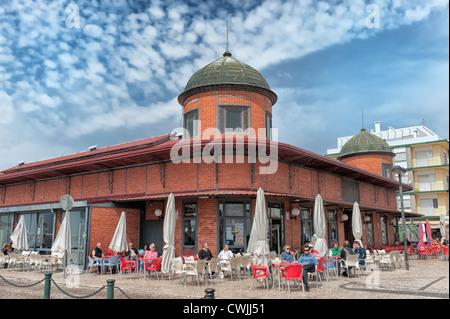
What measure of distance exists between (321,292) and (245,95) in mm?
10630

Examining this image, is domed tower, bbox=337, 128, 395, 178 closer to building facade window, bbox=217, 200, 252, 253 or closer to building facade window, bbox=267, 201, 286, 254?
building facade window, bbox=267, 201, 286, 254

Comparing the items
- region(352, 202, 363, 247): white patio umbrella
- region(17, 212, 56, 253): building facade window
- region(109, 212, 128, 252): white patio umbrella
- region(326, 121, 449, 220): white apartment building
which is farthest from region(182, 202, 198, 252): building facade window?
region(326, 121, 449, 220): white apartment building

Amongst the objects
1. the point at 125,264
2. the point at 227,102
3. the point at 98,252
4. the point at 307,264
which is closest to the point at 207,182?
the point at 125,264

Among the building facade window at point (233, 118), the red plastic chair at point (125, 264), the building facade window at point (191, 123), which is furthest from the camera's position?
the building facade window at point (191, 123)

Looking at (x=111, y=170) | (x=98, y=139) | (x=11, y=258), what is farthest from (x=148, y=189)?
(x=98, y=139)

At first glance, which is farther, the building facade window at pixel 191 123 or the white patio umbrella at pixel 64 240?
the building facade window at pixel 191 123

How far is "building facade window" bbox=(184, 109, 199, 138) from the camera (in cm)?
1858

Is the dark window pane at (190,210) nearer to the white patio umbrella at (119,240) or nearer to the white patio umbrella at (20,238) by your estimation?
the white patio umbrella at (119,240)

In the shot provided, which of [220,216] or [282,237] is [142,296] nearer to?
[220,216]

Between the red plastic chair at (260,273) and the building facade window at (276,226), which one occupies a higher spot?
the building facade window at (276,226)

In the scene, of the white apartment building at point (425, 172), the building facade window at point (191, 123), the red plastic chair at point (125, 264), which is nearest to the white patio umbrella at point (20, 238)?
the red plastic chair at point (125, 264)

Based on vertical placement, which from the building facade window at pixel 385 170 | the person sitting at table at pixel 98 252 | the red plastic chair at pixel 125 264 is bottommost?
the red plastic chair at pixel 125 264

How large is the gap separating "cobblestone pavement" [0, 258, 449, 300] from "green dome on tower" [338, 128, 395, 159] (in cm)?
1859

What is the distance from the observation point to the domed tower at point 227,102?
714 inches
